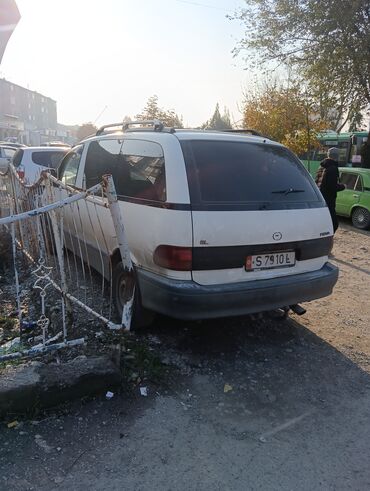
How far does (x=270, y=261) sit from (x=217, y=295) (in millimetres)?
604

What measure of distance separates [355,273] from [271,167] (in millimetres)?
3340

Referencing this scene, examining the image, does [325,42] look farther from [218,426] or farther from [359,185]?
[218,426]

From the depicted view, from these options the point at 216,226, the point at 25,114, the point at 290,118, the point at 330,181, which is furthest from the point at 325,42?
the point at 25,114

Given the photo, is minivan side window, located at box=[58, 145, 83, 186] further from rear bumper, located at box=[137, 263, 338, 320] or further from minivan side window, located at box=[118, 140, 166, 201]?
rear bumper, located at box=[137, 263, 338, 320]

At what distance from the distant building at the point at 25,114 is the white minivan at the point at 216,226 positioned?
53.3 meters

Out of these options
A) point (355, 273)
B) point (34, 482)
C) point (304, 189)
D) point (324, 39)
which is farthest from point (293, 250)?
point (324, 39)

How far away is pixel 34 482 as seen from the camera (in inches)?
87.1

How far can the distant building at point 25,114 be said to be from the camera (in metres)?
58.6

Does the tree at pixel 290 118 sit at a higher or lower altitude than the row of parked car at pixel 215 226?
higher

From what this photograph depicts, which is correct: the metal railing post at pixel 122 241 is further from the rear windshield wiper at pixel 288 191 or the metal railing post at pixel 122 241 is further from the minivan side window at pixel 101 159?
the rear windshield wiper at pixel 288 191

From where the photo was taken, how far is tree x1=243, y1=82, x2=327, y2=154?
48.0 feet

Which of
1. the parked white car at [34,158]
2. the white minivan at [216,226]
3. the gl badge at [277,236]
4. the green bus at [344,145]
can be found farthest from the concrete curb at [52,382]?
the green bus at [344,145]

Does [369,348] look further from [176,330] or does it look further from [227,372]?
[176,330]

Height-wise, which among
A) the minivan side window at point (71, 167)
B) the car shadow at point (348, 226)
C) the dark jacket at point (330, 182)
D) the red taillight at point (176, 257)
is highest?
the minivan side window at point (71, 167)
